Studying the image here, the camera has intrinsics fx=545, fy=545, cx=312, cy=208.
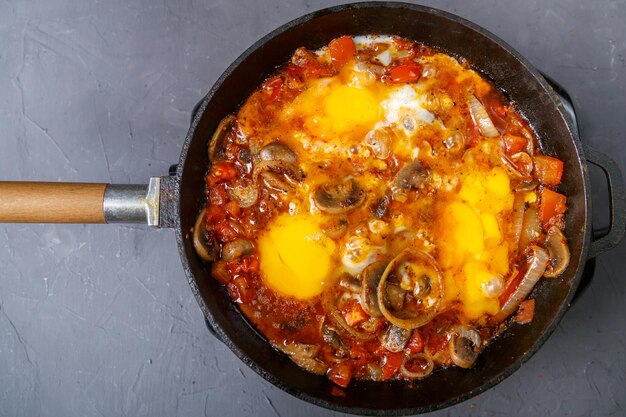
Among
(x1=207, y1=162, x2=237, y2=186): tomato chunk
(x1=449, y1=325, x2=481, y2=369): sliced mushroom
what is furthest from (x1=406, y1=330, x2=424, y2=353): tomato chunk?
(x1=207, y1=162, x2=237, y2=186): tomato chunk

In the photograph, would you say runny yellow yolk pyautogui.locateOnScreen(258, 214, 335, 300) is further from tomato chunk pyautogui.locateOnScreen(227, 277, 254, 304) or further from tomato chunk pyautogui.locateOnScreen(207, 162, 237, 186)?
tomato chunk pyautogui.locateOnScreen(207, 162, 237, 186)

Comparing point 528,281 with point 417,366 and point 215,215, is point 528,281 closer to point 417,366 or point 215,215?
point 417,366

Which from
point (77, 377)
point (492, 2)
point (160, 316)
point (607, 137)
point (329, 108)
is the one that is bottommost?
point (77, 377)

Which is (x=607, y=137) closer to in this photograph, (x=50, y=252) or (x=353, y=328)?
(x=353, y=328)

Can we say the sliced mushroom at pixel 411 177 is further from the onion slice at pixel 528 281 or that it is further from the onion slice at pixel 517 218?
the onion slice at pixel 528 281

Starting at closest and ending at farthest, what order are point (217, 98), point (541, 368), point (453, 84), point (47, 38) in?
point (217, 98) → point (453, 84) → point (541, 368) → point (47, 38)

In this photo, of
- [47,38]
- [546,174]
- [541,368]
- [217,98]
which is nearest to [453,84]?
[546,174]

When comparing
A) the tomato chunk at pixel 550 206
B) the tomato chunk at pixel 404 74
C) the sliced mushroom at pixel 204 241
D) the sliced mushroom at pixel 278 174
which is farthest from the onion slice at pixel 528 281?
the sliced mushroom at pixel 204 241
